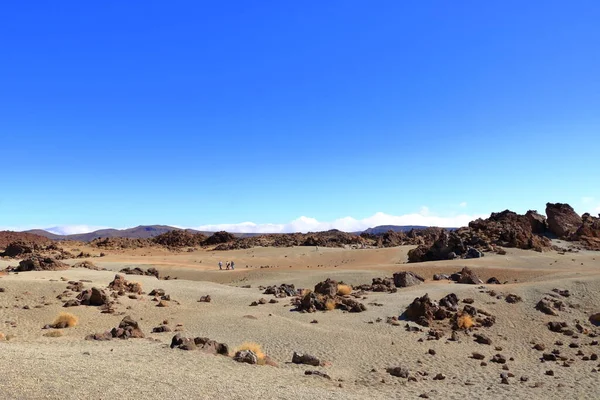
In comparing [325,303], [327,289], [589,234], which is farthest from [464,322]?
[589,234]

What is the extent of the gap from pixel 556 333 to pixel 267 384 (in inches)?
639

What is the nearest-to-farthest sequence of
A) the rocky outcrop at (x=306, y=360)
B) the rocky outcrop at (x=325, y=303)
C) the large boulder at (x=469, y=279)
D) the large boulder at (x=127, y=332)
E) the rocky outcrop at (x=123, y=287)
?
the rocky outcrop at (x=306, y=360)
the large boulder at (x=127, y=332)
the rocky outcrop at (x=325, y=303)
the rocky outcrop at (x=123, y=287)
the large boulder at (x=469, y=279)

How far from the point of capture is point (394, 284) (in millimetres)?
30219

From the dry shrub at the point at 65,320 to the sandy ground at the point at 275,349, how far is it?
49 centimetres

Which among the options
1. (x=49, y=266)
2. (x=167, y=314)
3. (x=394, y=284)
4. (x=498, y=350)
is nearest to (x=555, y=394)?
(x=498, y=350)

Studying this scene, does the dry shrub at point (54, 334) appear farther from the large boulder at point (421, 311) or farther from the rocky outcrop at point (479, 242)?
the rocky outcrop at point (479, 242)

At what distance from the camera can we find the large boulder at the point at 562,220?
58594 mm

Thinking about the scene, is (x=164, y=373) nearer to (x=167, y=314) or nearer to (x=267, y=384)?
(x=267, y=384)

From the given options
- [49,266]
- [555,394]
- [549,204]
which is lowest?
[555,394]

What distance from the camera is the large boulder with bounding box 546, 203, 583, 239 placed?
58.6 metres

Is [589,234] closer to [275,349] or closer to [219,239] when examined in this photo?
[275,349]

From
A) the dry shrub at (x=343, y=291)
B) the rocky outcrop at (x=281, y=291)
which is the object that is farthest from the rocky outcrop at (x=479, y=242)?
the rocky outcrop at (x=281, y=291)

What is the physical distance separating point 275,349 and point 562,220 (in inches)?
2181

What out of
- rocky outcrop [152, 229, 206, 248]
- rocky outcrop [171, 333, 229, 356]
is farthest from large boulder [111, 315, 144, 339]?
rocky outcrop [152, 229, 206, 248]
